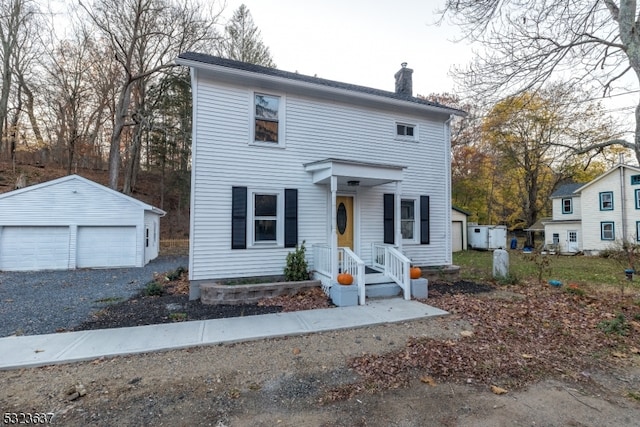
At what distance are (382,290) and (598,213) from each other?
19156 mm

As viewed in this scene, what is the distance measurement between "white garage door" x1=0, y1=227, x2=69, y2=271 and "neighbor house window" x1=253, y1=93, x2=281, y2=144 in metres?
9.99

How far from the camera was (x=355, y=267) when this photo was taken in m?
6.74

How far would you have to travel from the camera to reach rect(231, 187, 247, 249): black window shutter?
7059 mm

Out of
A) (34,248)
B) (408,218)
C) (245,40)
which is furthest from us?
(245,40)

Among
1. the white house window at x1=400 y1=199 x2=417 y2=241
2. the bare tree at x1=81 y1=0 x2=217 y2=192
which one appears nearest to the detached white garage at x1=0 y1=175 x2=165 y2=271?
the bare tree at x1=81 y1=0 x2=217 y2=192

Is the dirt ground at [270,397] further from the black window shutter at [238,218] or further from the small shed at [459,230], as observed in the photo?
the small shed at [459,230]

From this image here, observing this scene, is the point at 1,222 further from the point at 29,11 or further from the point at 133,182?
the point at 29,11

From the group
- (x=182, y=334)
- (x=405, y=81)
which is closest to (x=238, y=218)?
(x=182, y=334)

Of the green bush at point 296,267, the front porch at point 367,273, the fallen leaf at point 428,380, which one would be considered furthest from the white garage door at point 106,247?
the fallen leaf at point 428,380

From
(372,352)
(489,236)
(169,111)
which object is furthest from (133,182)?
(489,236)

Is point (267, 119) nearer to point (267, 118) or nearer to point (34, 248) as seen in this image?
point (267, 118)

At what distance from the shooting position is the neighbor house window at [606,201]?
57.6ft

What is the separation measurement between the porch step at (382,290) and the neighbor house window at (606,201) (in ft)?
61.0

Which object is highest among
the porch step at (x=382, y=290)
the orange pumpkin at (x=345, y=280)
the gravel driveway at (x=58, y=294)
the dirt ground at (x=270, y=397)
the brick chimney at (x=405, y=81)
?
the brick chimney at (x=405, y=81)
